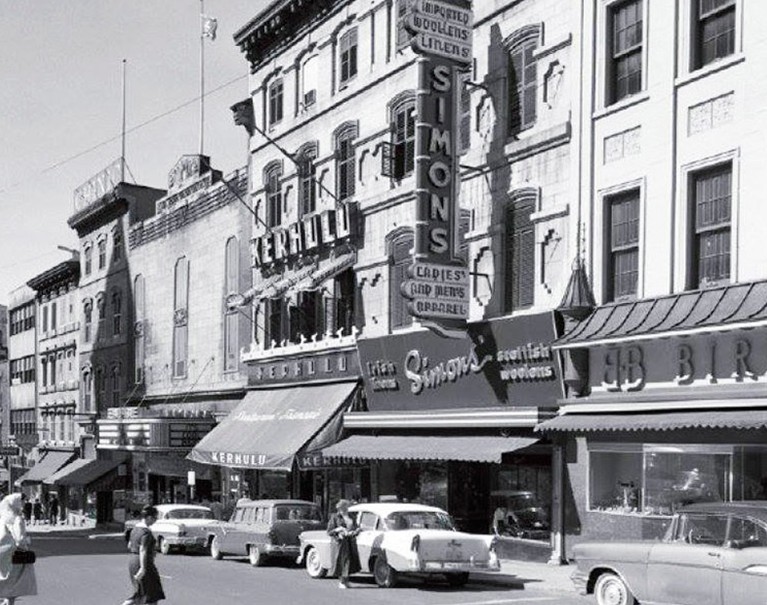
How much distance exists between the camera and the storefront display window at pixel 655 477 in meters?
21.5

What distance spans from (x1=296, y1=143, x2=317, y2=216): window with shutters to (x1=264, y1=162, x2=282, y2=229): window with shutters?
1819 mm

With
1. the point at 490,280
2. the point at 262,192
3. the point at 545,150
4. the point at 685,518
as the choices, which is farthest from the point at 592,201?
the point at 262,192

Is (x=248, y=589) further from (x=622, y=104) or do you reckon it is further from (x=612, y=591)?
(x=622, y=104)

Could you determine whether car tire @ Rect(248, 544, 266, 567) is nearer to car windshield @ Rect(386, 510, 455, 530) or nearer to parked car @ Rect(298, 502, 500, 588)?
parked car @ Rect(298, 502, 500, 588)

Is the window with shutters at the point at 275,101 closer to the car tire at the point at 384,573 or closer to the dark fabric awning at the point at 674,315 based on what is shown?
the dark fabric awning at the point at 674,315

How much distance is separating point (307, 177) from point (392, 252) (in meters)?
6.33

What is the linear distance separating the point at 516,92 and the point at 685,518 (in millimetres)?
13975

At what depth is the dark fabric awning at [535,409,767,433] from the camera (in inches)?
772

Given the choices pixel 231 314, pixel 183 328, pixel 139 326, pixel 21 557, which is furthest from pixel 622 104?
pixel 139 326

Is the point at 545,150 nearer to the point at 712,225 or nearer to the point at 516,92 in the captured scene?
the point at 516,92

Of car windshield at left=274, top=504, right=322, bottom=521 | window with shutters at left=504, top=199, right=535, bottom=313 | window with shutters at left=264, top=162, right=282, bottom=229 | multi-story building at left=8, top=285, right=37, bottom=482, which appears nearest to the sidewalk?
car windshield at left=274, top=504, right=322, bottom=521

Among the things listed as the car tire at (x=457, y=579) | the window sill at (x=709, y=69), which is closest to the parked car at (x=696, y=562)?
the car tire at (x=457, y=579)

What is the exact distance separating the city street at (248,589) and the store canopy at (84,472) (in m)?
25.0

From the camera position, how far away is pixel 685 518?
15594 millimetres
